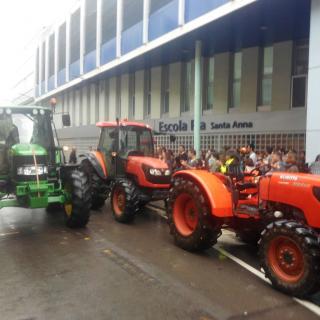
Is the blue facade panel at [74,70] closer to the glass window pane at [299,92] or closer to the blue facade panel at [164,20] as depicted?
the blue facade panel at [164,20]

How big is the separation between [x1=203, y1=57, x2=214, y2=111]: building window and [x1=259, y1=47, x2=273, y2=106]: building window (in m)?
2.59

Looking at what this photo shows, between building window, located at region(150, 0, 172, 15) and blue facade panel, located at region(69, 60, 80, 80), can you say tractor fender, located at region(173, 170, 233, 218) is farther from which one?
blue facade panel, located at region(69, 60, 80, 80)

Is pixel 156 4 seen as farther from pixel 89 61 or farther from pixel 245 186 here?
pixel 245 186

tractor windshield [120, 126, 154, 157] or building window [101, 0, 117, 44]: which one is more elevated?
building window [101, 0, 117, 44]

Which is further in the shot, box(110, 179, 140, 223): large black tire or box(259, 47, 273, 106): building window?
box(259, 47, 273, 106): building window

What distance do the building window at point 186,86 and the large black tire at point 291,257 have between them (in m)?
13.4

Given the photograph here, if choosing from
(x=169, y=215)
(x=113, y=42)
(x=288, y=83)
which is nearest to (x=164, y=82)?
(x=113, y=42)

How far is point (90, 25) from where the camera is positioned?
25.1 m

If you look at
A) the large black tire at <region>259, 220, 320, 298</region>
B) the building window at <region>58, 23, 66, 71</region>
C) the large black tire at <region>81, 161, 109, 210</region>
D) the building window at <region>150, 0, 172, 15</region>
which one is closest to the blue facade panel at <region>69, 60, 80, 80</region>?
the building window at <region>58, 23, 66, 71</region>

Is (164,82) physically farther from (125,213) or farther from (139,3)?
(125,213)

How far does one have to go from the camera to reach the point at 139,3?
58.8ft

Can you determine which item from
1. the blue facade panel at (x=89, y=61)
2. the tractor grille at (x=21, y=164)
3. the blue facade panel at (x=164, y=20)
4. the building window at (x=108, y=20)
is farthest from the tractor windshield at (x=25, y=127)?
the blue facade panel at (x=89, y=61)

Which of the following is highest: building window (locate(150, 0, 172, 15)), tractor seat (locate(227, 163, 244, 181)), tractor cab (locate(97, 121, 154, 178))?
building window (locate(150, 0, 172, 15))

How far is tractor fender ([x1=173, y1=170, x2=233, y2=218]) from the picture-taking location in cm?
609
